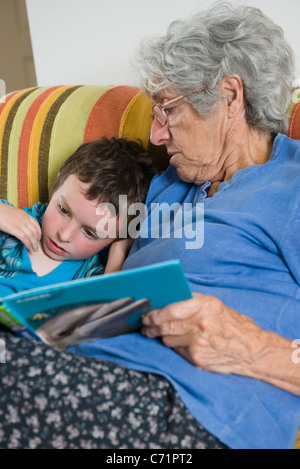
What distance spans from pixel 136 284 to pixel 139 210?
31.0 inches

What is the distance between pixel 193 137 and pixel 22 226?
617mm

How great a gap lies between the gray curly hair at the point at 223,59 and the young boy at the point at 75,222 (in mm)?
286

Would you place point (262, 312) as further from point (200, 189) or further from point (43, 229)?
point (43, 229)

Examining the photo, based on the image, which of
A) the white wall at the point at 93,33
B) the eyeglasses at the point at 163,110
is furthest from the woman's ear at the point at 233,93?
the white wall at the point at 93,33

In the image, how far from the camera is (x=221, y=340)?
1.02m

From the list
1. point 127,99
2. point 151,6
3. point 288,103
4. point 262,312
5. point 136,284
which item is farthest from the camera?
point 151,6

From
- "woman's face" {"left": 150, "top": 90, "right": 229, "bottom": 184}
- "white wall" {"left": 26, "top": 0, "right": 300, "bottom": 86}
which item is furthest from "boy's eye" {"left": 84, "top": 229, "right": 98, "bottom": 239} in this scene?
"white wall" {"left": 26, "top": 0, "right": 300, "bottom": 86}

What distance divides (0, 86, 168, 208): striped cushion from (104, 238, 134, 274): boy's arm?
0.33m

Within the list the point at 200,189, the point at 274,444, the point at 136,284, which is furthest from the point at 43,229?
the point at 274,444

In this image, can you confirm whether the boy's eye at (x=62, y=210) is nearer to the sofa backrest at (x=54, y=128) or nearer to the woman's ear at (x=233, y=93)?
the sofa backrest at (x=54, y=128)

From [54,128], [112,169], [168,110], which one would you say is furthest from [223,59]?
[54,128]

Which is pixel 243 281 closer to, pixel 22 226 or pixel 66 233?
pixel 66 233

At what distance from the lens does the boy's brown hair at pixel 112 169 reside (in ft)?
5.11

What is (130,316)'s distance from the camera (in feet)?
3.37
